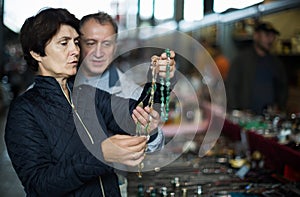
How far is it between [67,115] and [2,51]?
32.1 inches

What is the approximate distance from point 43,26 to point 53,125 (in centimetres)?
23

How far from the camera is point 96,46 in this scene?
4.15ft

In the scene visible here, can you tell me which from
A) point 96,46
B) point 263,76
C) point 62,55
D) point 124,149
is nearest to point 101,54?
point 96,46

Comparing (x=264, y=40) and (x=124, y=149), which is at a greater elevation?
(x=264, y=40)

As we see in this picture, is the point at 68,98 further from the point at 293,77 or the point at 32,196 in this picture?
the point at 293,77

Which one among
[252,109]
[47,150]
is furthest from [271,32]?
[47,150]

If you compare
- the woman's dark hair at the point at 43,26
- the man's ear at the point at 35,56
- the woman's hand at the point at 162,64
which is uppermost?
the woman's dark hair at the point at 43,26

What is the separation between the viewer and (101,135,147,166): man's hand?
2.83ft

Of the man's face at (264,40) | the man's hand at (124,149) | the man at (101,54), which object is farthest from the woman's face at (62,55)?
the man's face at (264,40)


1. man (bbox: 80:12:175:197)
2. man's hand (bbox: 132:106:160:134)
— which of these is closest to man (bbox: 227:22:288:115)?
man (bbox: 80:12:175:197)

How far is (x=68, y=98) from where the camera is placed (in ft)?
3.53

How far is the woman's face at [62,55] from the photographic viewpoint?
1025 millimetres

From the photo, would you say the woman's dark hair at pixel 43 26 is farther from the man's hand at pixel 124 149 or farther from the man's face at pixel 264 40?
the man's face at pixel 264 40

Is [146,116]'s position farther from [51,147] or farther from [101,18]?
[101,18]
